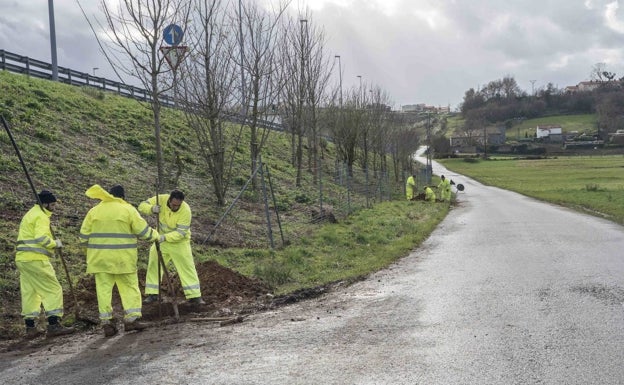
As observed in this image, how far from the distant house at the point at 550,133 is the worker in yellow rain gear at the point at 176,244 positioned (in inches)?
5072

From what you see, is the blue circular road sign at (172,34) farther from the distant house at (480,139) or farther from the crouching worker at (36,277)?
the distant house at (480,139)

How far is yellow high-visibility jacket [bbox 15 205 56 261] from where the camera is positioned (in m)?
6.93

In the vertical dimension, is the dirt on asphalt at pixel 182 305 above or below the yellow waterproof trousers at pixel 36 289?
below

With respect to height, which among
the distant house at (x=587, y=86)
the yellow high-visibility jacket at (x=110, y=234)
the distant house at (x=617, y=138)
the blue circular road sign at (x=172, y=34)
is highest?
the distant house at (x=587, y=86)

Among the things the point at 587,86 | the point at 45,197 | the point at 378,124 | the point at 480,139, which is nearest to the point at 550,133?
the point at 480,139

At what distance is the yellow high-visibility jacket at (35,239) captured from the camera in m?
6.93

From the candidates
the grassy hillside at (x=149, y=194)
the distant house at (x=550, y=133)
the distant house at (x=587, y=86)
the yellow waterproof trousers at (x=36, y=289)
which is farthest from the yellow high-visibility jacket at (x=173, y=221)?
the distant house at (x=587, y=86)

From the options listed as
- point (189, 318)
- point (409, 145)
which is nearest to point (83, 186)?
point (189, 318)

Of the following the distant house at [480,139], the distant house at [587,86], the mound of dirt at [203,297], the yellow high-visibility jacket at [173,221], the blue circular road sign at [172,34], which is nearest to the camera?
the mound of dirt at [203,297]

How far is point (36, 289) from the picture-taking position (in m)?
6.96

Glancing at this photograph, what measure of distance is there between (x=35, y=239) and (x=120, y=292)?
1.20 m

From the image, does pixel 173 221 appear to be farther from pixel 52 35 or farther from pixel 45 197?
pixel 52 35

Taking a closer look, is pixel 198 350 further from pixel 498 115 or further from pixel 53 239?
pixel 498 115

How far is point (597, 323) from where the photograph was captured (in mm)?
6535
